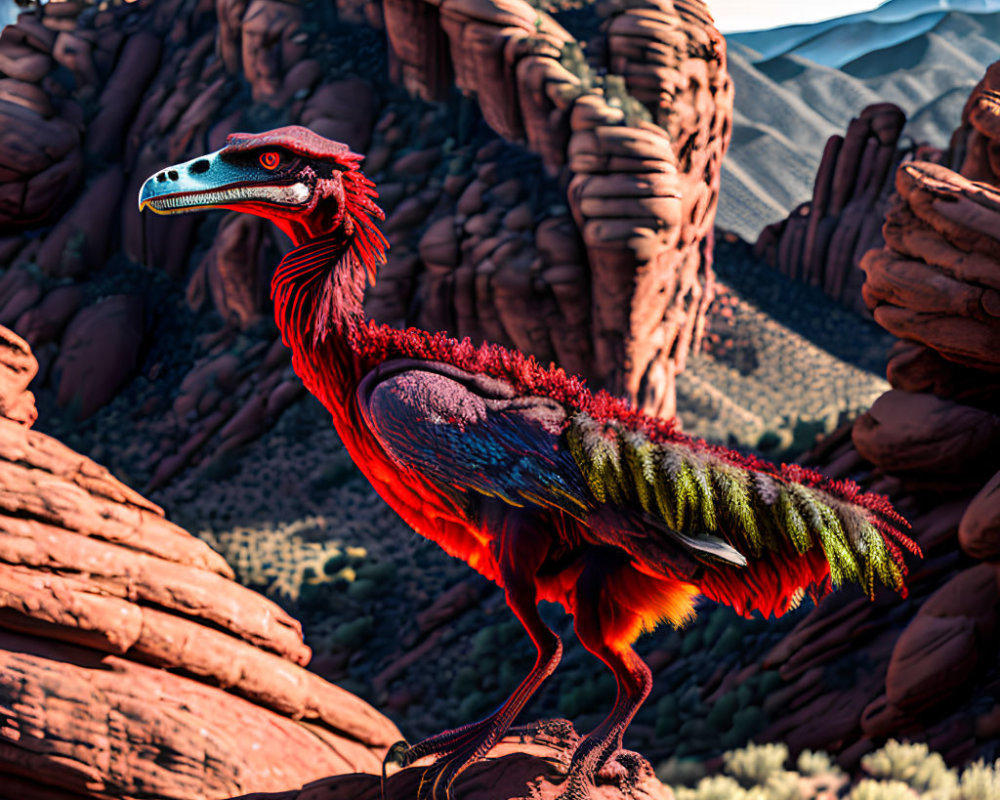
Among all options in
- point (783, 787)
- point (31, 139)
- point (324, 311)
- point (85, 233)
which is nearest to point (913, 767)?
point (783, 787)

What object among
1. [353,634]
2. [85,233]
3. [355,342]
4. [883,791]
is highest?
[355,342]

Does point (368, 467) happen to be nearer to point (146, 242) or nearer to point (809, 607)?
point (809, 607)

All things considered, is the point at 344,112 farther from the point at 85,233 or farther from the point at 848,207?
the point at 848,207

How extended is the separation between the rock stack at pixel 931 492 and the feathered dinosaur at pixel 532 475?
2.57 m

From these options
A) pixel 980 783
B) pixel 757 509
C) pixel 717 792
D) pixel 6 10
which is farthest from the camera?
pixel 6 10

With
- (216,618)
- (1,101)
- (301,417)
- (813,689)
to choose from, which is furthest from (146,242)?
(813,689)

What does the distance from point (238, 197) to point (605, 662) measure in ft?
8.17

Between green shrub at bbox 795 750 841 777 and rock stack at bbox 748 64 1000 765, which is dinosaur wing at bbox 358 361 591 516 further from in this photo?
rock stack at bbox 748 64 1000 765

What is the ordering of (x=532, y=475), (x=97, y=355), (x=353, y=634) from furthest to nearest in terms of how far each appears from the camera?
(x=97, y=355) < (x=353, y=634) < (x=532, y=475)

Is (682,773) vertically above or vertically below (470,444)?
below

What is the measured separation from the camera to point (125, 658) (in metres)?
3.94

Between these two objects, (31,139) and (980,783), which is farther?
(31,139)

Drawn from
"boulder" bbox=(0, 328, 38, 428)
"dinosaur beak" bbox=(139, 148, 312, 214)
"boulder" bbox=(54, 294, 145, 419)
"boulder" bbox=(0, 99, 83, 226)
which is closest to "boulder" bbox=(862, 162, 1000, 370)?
"dinosaur beak" bbox=(139, 148, 312, 214)

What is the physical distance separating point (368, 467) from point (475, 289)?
6695 mm
